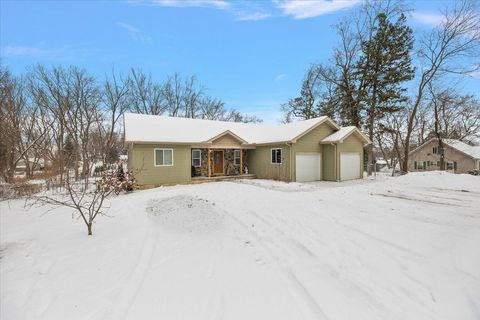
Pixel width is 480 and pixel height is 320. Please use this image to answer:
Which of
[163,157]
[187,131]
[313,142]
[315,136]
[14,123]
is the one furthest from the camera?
[14,123]

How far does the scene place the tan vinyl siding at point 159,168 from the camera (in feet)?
46.5

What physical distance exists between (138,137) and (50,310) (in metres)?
12.0

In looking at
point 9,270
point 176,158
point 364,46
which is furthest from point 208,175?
point 364,46

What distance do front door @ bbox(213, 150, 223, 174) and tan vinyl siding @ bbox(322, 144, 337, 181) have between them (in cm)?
734

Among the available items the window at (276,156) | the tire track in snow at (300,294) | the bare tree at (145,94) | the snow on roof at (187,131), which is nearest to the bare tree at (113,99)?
the bare tree at (145,94)

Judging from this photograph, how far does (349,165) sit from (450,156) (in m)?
28.2

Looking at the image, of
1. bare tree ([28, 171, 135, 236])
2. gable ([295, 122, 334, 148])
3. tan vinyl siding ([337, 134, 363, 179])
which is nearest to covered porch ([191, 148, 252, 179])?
gable ([295, 122, 334, 148])

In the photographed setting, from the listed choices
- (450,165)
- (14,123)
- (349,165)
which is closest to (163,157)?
(349,165)

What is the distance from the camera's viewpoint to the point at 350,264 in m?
3.98

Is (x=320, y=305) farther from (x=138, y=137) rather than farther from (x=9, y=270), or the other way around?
(x=138, y=137)

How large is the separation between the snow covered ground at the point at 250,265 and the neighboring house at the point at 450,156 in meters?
34.5

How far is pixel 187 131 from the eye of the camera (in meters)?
17.2

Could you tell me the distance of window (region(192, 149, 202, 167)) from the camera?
17264mm

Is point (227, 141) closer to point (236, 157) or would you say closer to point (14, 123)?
point (236, 157)
